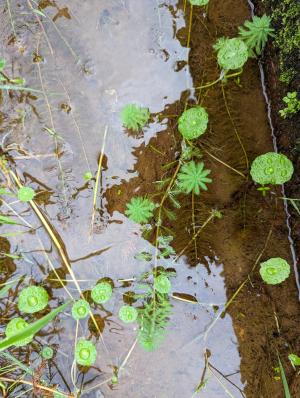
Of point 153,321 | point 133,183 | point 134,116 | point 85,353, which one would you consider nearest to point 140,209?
point 133,183

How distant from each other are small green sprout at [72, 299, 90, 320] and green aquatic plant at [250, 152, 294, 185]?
4.42 ft

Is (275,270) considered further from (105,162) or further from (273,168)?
(105,162)

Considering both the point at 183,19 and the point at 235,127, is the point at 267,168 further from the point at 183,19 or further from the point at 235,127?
the point at 183,19

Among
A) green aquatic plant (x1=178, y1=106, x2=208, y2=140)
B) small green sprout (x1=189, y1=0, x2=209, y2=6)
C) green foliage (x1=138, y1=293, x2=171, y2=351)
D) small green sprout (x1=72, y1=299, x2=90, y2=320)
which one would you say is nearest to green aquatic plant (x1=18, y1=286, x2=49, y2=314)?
small green sprout (x1=72, y1=299, x2=90, y2=320)

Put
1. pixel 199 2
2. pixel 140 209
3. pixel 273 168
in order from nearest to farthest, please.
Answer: pixel 273 168, pixel 199 2, pixel 140 209

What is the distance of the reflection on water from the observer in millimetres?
2615

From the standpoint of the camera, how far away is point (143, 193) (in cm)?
262

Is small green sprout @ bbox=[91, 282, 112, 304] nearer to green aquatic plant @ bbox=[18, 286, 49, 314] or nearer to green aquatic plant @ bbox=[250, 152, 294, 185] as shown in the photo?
green aquatic plant @ bbox=[18, 286, 49, 314]

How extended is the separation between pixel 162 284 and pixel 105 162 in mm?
872

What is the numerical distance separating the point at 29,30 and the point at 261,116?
164 centimetres

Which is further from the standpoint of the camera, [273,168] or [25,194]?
[25,194]

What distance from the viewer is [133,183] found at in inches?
104

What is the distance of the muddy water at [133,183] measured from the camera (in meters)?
2.61

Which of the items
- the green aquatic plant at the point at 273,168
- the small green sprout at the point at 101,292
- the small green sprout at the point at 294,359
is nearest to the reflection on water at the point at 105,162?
the small green sprout at the point at 101,292
